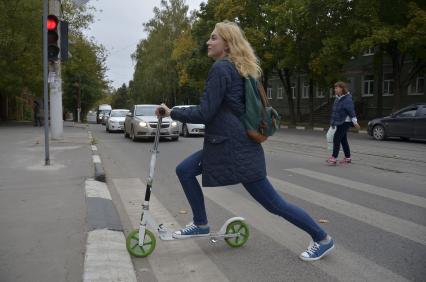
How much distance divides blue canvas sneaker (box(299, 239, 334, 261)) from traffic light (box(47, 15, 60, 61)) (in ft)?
24.1

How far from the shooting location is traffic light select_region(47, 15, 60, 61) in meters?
9.75

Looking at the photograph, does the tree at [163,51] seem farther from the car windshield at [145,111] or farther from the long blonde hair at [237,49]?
the long blonde hair at [237,49]

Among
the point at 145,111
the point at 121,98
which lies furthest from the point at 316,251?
the point at 121,98

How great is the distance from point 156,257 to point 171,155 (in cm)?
914

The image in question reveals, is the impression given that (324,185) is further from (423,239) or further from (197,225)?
(197,225)

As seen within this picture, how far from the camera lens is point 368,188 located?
7938 mm

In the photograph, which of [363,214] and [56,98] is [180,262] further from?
[56,98]

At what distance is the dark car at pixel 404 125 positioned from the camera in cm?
1802

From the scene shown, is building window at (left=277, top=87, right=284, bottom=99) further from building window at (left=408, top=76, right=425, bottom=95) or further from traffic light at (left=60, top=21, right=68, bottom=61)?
traffic light at (left=60, top=21, right=68, bottom=61)

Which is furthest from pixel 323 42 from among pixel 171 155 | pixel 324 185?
pixel 324 185

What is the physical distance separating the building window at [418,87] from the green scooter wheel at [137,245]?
3418cm

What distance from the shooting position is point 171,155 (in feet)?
44.7

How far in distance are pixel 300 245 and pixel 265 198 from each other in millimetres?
881

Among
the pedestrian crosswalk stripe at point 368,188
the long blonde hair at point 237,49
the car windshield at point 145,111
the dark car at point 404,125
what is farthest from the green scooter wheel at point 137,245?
the car windshield at point 145,111
